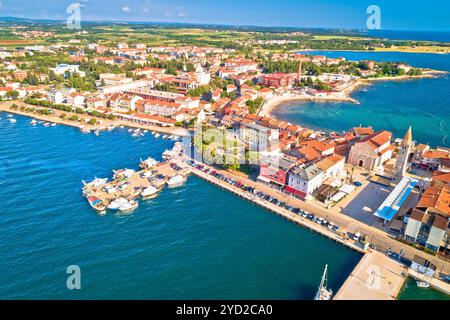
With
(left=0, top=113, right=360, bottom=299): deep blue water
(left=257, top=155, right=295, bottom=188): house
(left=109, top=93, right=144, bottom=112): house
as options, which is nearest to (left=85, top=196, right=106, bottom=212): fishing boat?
(left=0, top=113, right=360, bottom=299): deep blue water

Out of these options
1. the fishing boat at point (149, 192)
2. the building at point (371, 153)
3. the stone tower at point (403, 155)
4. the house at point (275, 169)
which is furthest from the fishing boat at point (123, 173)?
the stone tower at point (403, 155)

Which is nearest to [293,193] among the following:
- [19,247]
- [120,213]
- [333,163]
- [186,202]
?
[333,163]

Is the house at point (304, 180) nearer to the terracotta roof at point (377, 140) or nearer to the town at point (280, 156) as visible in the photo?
the town at point (280, 156)

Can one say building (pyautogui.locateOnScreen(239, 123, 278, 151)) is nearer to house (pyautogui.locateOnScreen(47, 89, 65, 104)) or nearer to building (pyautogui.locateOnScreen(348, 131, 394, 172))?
building (pyautogui.locateOnScreen(348, 131, 394, 172))

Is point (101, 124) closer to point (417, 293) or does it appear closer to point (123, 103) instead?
point (123, 103)

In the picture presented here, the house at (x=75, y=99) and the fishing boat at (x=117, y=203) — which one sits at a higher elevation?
the house at (x=75, y=99)

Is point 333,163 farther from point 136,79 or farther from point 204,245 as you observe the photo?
point 136,79
